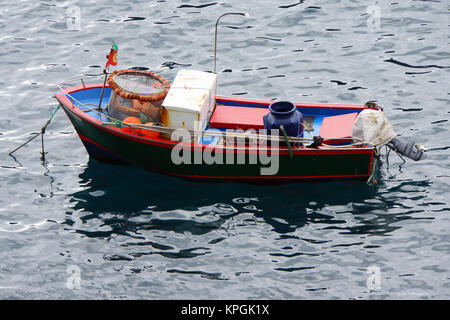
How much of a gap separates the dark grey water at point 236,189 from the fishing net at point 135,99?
1.54 metres

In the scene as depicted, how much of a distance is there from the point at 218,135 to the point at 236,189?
55.1 inches

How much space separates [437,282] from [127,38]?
13239 mm

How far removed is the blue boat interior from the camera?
17016 mm

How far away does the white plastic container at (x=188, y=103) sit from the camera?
15891mm

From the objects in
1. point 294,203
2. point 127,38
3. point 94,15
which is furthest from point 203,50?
point 294,203

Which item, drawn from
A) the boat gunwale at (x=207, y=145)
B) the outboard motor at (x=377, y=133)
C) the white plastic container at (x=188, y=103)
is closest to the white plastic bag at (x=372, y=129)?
the outboard motor at (x=377, y=133)

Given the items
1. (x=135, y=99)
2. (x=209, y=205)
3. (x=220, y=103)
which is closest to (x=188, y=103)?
(x=135, y=99)

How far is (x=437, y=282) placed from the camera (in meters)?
13.8

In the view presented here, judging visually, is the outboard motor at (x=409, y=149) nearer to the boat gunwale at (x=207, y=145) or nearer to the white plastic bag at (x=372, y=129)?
the white plastic bag at (x=372, y=129)

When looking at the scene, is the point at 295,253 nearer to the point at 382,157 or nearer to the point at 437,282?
the point at 437,282

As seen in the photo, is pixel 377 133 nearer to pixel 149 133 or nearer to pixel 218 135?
→ pixel 218 135

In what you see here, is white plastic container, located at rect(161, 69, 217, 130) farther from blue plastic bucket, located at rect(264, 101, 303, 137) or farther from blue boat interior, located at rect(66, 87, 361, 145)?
blue plastic bucket, located at rect(264, 101, 303, 137)

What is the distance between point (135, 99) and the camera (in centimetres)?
1623

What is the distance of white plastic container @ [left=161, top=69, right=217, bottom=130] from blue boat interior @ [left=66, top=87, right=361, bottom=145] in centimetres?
70
